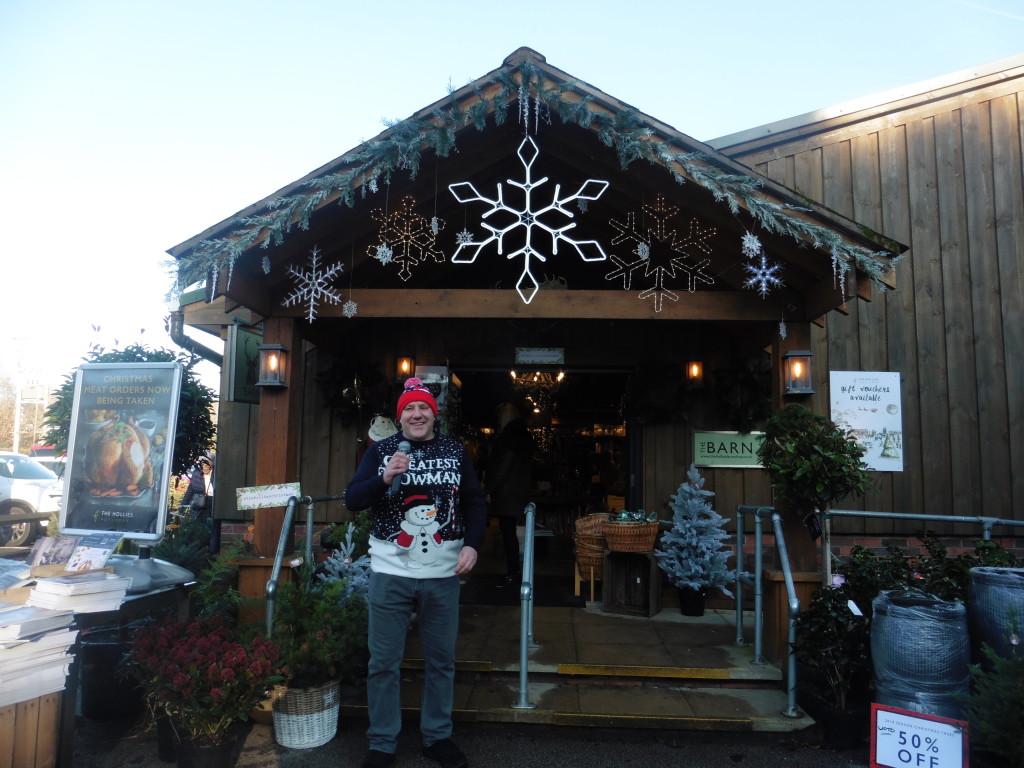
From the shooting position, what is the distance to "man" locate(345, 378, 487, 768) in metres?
3.26

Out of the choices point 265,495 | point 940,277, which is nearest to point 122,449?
point 265,495

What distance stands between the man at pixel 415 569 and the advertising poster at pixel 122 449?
153 cm

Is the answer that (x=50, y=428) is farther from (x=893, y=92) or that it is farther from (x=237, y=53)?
(x=893, y=92)

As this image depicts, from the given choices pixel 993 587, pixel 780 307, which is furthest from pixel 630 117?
pixel 993 587

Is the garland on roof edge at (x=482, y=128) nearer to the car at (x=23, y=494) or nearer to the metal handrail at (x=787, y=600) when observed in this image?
the metal handrail at (x=787, y=600)

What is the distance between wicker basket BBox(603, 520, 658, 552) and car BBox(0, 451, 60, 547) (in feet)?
37.6

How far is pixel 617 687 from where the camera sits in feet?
14.0

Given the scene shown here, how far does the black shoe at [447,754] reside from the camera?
10.7 ft

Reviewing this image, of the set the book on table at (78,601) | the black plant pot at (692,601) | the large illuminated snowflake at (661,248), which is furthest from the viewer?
the black plant pot at (692,601)

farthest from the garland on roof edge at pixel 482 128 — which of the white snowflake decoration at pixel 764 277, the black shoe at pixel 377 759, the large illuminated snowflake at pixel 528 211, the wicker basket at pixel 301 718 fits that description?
the black shoe at pixel 377 759

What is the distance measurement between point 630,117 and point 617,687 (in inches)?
142

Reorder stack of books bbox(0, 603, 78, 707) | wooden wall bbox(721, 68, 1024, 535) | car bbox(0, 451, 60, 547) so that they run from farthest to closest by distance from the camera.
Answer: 1. car bbox(0, 451, 60, 547)
2. wooden wall bbox(721, 68, 1024, 535)
3. stack of books bbox(0, 603, 78, 707)

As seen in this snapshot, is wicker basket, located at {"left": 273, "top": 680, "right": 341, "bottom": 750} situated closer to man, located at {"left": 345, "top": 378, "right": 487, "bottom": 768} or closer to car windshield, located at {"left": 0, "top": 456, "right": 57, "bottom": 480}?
man, located at {"left": 345, "top": 378, "right": 487, "bottom": 768}

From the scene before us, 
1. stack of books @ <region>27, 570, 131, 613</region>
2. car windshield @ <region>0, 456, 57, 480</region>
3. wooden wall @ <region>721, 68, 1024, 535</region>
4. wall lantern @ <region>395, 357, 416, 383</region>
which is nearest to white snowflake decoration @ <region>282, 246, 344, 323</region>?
wall lantern @ <region>395, 357, 416, 383</region>
